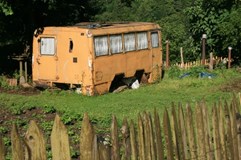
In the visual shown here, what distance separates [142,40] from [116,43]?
206 cm

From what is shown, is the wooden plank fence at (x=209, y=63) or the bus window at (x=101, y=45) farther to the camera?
the wooden plank fence at (x=209, y=63)

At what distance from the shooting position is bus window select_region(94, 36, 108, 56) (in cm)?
1809

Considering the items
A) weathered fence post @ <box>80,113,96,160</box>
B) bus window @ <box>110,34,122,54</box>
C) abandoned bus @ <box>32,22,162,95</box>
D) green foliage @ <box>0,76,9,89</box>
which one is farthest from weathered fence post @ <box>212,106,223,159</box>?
green foliage @ <box>0,76,9,89</box>

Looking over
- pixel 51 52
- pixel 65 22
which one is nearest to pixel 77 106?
pixel 51 52

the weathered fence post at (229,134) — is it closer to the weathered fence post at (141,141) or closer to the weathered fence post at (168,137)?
the weathered fence post at (168,137)

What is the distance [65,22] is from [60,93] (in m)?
6.71

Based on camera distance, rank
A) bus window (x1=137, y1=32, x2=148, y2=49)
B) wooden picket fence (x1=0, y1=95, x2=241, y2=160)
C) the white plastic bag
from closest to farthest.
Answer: wooden picket fence (x1=0, y1=95, x2=241, y2=160) → the white plastic bag → bus window (x1=137, y1=32, x2=148, y2=49)

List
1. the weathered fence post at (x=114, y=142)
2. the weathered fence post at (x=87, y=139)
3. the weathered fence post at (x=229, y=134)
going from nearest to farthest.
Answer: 1. the weathered fence post at (x=87, y=139)
2. the weathered fence post at (x=114, y=142)
3. the weathered fence post at (x=229, y=134)

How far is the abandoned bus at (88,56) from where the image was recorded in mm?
17969

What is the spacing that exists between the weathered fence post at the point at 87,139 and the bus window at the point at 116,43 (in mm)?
15319

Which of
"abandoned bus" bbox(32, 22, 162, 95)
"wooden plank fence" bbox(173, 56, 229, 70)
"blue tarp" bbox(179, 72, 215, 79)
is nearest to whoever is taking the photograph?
"abandoned bus" bbox(32, 22, 162, 95)

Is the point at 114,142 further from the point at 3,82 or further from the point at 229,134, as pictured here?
the point at 3,82

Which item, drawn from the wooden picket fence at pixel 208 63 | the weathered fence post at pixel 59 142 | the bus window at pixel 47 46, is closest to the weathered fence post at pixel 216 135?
the weathered fence post at pixel 59 142

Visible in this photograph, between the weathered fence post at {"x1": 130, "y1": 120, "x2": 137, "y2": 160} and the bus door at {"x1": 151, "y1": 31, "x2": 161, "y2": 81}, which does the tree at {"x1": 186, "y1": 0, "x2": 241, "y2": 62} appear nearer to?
the bus door at {"x1": 151, "y1": 31, "x2": 161, "y2": 81}
